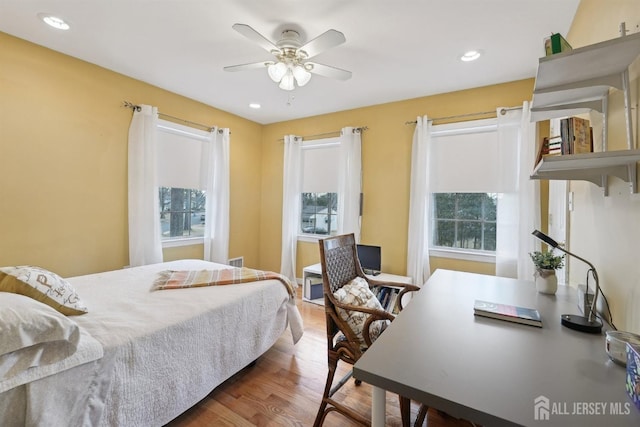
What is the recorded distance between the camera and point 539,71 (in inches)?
44.8

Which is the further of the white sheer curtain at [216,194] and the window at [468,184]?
the white sheer curtain at [216,194]

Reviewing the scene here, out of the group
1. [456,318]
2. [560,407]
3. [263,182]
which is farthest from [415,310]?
[263,182]

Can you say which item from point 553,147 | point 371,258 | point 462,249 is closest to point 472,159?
point 462,249

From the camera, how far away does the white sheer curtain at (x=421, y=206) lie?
10.8 feet

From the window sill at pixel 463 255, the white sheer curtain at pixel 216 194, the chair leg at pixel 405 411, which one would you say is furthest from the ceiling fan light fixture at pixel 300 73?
the window sill at pixel 463 255

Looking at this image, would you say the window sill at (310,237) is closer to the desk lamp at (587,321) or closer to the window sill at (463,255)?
the window sill at (463,255)

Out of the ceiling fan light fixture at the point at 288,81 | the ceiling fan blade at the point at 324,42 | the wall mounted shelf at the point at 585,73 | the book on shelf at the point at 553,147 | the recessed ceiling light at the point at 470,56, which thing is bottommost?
the book on shelf at the point at 553,147

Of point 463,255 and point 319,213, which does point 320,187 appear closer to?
point 319,213

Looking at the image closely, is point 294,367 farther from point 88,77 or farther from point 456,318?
point 88,77

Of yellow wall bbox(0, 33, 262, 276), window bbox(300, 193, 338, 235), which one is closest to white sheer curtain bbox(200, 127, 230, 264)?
yellow wall bbox(0, 33, 262, 276)

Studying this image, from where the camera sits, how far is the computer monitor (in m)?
3.46

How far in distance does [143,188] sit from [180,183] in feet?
1.77

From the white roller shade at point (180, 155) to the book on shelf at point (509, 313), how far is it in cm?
351

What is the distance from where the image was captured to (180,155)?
3.58 meters
